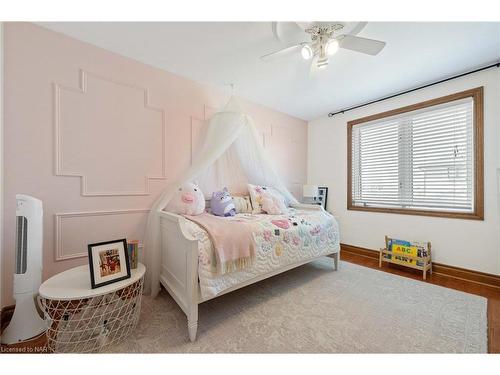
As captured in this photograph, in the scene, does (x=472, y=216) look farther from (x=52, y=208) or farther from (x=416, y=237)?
(x=52, y=208)

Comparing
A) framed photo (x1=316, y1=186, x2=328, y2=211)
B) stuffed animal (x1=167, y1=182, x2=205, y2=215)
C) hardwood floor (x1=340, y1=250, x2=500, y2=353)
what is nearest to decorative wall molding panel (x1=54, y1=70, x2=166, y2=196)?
stuffed animal (x1=167, y1=182, x2=205, y2=215)

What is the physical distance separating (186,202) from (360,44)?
2.11 m

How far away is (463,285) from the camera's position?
228 centimetres

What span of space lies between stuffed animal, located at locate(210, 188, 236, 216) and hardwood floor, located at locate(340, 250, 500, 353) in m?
2.09

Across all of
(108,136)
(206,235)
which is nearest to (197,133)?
(108,136)

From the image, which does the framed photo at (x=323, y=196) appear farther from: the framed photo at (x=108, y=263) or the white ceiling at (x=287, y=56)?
the framed photo at (x=108, y=263)

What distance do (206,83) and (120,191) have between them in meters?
1.75

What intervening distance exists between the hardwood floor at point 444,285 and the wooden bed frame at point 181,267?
0.87 meters

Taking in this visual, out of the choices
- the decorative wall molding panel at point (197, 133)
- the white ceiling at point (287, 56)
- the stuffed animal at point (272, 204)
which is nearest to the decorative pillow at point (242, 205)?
the stuffed animal at point (272, 204)

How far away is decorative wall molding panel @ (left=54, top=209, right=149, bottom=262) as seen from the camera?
1.78m

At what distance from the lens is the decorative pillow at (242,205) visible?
8.87 feet

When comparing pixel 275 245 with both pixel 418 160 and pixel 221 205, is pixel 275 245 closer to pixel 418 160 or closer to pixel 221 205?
pixel 221 205
